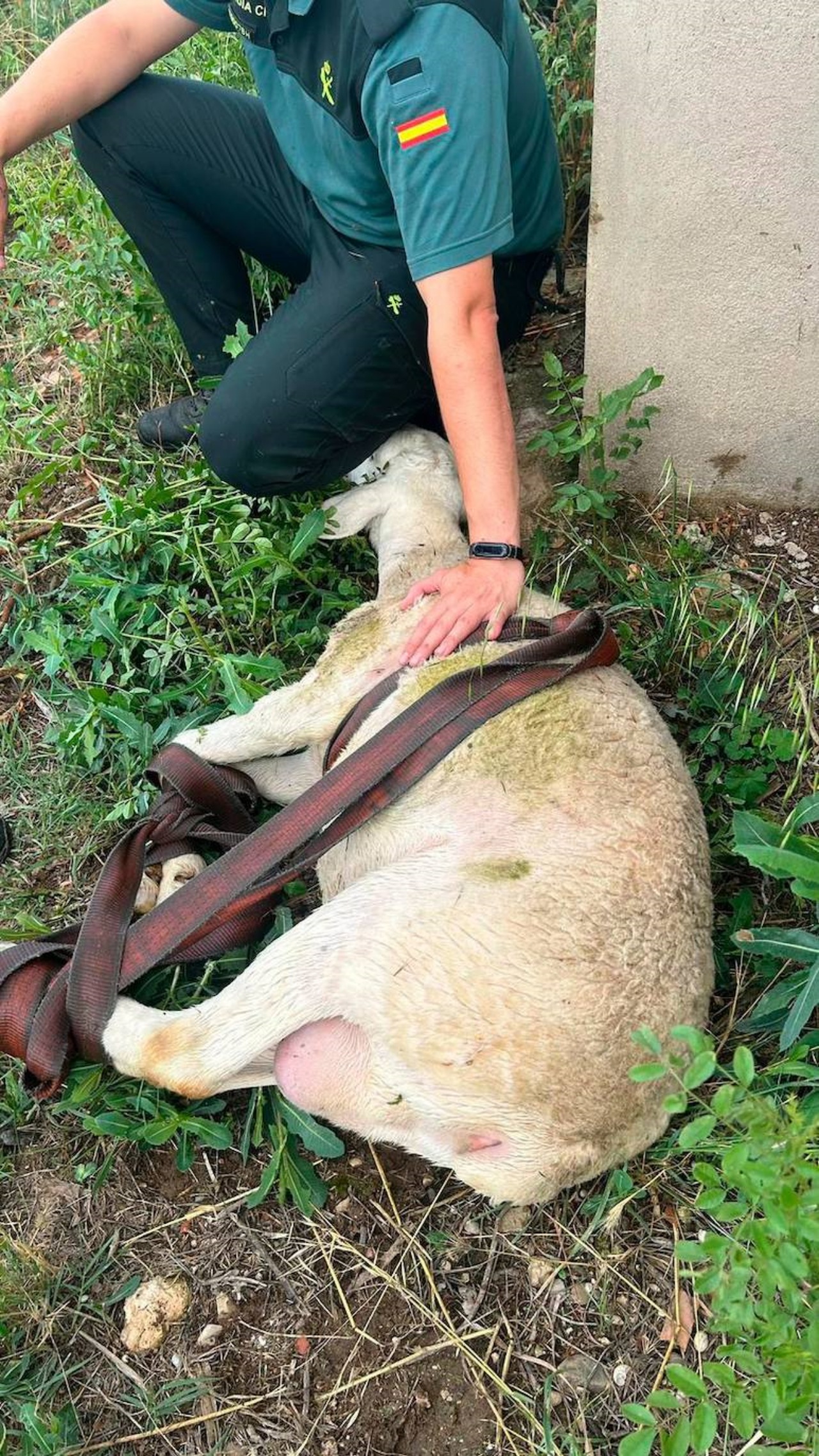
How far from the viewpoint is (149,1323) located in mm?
2156

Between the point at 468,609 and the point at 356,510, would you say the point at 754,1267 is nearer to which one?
the point at 468,609

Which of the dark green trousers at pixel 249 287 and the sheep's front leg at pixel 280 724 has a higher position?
the dark green trousers at pixel 249 287

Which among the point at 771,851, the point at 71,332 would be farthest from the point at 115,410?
the point at 771,851

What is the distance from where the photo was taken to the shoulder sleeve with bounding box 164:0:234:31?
3.03m

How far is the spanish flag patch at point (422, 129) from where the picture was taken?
2.34 metres

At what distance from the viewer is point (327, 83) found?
2602mm

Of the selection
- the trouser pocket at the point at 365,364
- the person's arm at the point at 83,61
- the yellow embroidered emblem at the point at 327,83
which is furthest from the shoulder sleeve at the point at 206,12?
the trouser pocket at the point at 365,364

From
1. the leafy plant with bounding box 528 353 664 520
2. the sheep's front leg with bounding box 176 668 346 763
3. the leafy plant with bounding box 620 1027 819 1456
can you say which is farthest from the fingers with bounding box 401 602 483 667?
the leafy plant with bounding box 620 1027 819 1456

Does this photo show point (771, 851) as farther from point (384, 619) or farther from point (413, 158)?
point (413, 158)

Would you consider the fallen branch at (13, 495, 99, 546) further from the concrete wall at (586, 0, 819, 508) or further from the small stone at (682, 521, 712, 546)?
the small stone at (682, 521, 712, 546)

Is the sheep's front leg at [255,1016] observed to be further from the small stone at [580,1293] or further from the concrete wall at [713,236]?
the concrete wall at [713,236]

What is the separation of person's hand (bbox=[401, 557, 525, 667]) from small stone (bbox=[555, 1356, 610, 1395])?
1.47 m

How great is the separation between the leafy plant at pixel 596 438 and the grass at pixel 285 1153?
0.14 meters

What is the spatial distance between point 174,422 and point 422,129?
57.9 inches
